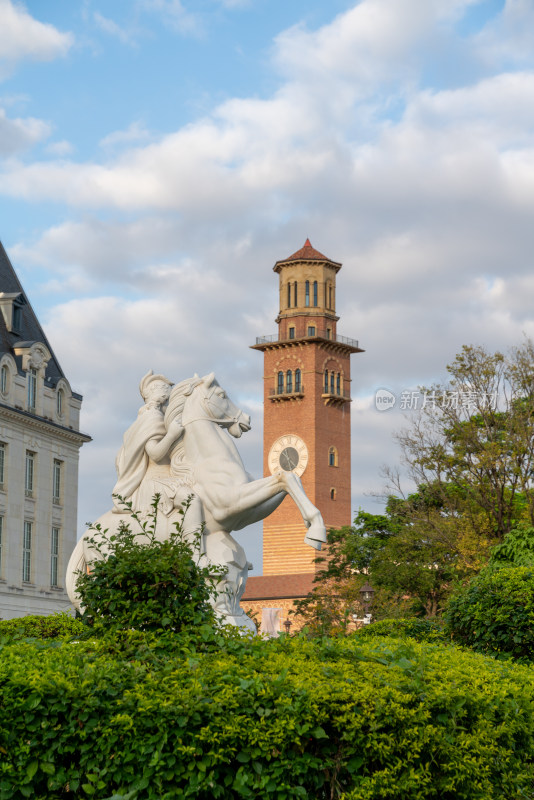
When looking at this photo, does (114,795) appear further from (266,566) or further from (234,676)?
(266,566)

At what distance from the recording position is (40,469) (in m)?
52.2

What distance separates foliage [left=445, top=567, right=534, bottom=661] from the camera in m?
9.79

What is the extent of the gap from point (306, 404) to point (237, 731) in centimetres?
8248

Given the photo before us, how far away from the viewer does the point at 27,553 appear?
50.3 m

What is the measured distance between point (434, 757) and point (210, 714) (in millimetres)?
1173

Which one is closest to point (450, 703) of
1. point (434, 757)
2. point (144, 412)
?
point (434, 757)

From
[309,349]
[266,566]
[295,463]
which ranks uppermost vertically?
[309,349]

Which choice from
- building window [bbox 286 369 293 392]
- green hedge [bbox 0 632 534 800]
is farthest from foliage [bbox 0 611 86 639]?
building window [bbox 286 369 293 392]

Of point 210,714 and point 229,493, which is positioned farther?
point 229,493

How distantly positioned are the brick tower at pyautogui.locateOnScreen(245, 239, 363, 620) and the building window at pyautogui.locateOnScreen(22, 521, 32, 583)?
33604 millimetres

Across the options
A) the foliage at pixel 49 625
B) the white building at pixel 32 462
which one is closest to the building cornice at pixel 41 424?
the white building at pixel 32 462

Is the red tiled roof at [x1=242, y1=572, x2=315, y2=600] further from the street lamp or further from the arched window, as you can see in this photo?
the street lamp

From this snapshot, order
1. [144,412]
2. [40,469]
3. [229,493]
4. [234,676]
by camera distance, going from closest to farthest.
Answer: [234,676] → [229,493] → [144,412] → [40,469]

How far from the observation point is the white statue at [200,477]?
10.3 metres
